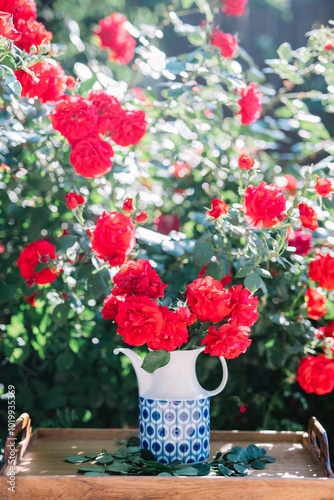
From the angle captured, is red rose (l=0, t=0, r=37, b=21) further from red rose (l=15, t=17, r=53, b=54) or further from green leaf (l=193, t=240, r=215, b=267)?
green leaf (l=193, t=240, r=215, b=267)

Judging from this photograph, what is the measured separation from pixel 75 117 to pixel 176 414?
686mm

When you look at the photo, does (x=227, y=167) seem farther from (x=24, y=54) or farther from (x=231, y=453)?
(x=231, y=453)

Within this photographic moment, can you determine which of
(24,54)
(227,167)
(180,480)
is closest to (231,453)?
(180,480)

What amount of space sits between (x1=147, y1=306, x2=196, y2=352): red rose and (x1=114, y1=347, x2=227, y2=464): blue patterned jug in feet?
0.41

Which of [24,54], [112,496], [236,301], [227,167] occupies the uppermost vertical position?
[24,54]

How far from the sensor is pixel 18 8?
127 cm

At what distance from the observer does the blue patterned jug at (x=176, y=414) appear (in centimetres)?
114

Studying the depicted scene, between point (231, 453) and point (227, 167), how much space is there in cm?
87

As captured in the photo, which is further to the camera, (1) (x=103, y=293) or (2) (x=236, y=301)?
(1) (x=103, y=293)

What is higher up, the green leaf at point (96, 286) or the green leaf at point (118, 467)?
the green leaf at point (96, 286)

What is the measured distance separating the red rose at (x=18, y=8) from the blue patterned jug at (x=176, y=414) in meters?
0.80

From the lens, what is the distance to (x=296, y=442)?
1.36 m

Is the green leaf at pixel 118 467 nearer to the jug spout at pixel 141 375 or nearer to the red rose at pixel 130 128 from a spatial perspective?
the jug spout at pixel 141 375

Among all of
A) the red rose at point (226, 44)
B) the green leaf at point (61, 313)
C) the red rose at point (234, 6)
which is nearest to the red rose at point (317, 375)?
the green leaf at point (61, 313)
